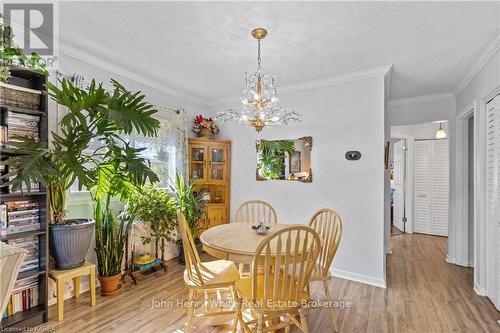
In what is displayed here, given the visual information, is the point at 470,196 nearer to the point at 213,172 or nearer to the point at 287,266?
the point at 287,266

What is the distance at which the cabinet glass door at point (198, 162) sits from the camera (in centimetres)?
407

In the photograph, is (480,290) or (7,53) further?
(480,290)

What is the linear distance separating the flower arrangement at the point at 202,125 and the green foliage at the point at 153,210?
137 centimetres

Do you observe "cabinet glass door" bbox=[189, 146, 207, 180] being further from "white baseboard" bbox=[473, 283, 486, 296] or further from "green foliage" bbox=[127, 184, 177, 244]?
"white baseboard" bbox=[473, 283, 486, 296]

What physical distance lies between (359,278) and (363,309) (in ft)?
2.30

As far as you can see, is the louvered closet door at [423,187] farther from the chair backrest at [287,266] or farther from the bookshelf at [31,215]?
the bookshelf at [31,215]

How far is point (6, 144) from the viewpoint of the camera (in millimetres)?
1894

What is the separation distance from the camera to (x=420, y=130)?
5.50m

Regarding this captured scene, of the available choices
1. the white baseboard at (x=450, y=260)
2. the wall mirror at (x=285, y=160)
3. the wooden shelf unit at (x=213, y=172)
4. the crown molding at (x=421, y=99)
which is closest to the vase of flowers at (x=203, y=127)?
the wooden shelf unit at (x=213, y=172)

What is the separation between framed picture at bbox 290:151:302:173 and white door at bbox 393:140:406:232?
346 centimetres

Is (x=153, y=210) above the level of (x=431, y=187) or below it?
below

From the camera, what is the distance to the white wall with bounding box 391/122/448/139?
17.6 ft

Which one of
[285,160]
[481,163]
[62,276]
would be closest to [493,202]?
[481,163]

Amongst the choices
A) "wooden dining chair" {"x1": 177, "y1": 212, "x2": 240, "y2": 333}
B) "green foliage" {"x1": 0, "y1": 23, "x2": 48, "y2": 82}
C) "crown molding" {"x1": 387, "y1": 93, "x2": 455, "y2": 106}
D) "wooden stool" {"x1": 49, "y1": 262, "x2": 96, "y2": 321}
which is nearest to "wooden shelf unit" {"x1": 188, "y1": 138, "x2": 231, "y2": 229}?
"wooden stool" {"x1": 49, "y1": 262, "x2": 96, "y2": 321}
